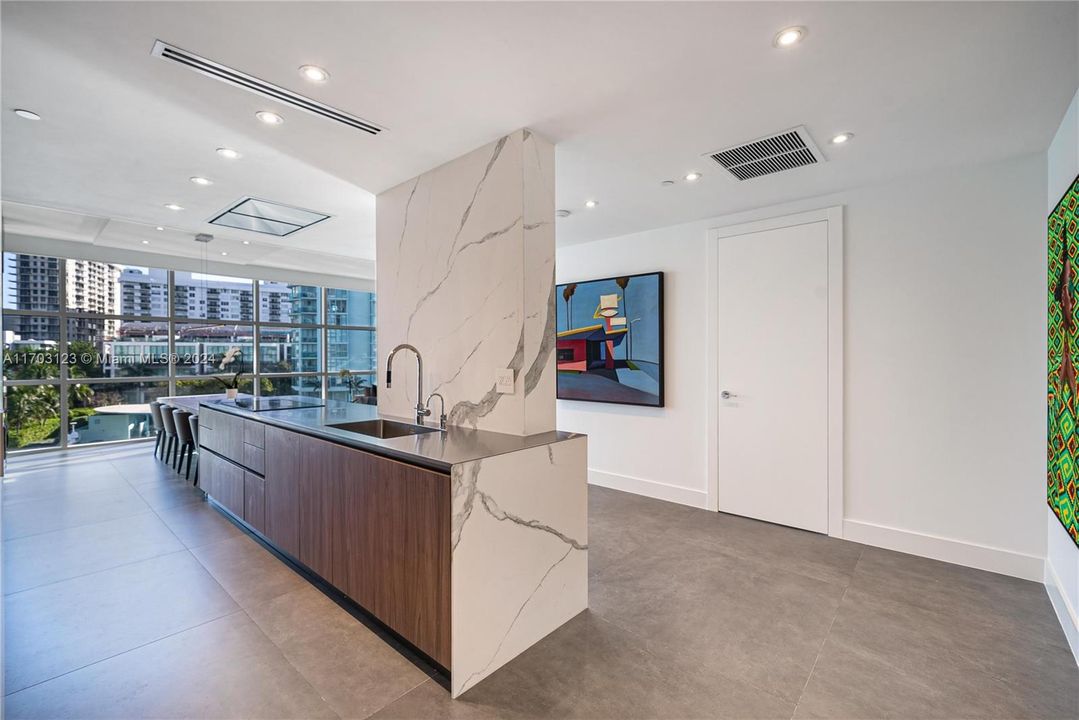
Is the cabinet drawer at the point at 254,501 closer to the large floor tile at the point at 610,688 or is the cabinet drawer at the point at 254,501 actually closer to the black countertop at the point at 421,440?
the black countertop at the point at 421,440

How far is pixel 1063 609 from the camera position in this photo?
8.07 feet

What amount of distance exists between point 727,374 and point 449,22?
333 cm

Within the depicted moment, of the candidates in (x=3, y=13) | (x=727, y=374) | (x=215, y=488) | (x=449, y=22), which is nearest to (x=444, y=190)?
(x=449, y=22)

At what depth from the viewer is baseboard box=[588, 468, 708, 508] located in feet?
14.2


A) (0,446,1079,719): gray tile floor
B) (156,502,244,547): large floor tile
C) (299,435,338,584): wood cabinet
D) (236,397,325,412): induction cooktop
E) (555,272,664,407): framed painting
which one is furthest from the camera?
(555,272,664,407): framed painting

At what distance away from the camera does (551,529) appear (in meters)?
2.39

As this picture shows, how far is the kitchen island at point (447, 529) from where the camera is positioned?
197 centimetres

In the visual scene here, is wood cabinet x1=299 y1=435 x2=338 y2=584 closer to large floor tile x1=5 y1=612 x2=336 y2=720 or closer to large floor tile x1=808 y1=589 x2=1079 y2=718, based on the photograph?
large floor tile x1=5 y1=612 x2=336 y2=720

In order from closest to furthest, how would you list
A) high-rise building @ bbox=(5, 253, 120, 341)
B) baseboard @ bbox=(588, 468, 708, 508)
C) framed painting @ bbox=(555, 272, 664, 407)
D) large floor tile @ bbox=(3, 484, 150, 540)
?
large floor tile @ bbox=(3, 484, 150, 540), baseboard @ bbox=(588, 468, 708, 508), framed painting @ bbox=(555, 272, 664, 407), high-rise building @ bbox=(5, 253, 120, 341)

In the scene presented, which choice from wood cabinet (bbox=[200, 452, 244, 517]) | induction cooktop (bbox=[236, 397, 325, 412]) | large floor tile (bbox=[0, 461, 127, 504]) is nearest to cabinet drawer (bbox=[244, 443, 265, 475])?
wood cabinet (bbox=[200, 452, 244, 517])

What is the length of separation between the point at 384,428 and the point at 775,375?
3.00 m

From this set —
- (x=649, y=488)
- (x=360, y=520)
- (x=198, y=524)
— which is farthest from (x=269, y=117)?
(x=649, y=488)

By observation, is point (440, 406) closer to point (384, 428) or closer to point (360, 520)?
point (384, 428)

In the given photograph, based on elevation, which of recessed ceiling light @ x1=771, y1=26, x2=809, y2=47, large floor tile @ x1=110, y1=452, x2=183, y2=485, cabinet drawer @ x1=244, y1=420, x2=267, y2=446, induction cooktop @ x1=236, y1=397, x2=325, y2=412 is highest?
recessed ceiling light @ x1=771, y1=26, x2=809, y2=47
